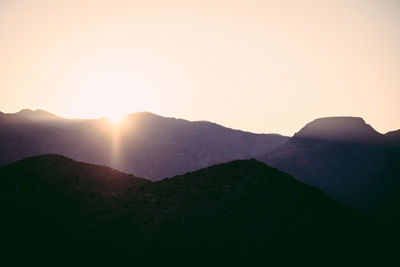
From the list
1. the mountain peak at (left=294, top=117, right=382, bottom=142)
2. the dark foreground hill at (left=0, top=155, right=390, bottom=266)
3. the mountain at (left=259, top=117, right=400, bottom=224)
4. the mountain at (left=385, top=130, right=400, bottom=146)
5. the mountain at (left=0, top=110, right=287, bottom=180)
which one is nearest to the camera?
the dark foreground hill at (left=0, top=155, right=390, bottom=266)

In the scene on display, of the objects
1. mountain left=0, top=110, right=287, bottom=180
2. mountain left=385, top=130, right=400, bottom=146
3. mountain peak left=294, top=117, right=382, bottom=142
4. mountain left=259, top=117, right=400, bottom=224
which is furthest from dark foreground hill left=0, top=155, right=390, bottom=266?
mountain peak left=294, top=117, right=382, bottom=142

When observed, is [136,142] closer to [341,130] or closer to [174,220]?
[341,130]

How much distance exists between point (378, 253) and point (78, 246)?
2694 centimetres

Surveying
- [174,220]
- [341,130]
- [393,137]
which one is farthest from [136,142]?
[174,220]

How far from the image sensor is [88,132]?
157750mm

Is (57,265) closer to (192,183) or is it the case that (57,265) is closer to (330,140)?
(192,183)

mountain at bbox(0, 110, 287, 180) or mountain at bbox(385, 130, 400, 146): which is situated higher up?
mountain at bbox(385, 130, 400, 146)

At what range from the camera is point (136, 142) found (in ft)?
518

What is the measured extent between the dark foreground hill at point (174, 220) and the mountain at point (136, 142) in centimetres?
7638

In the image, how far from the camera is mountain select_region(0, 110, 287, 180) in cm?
12875

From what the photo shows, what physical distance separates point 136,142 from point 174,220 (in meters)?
122

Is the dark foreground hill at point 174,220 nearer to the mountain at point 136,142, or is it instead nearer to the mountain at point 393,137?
the mountain at point 136,142

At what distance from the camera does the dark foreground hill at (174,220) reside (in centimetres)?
3300

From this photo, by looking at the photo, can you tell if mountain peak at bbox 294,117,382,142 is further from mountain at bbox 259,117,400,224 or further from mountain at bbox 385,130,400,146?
mountain at bbox 385,130,400,146
